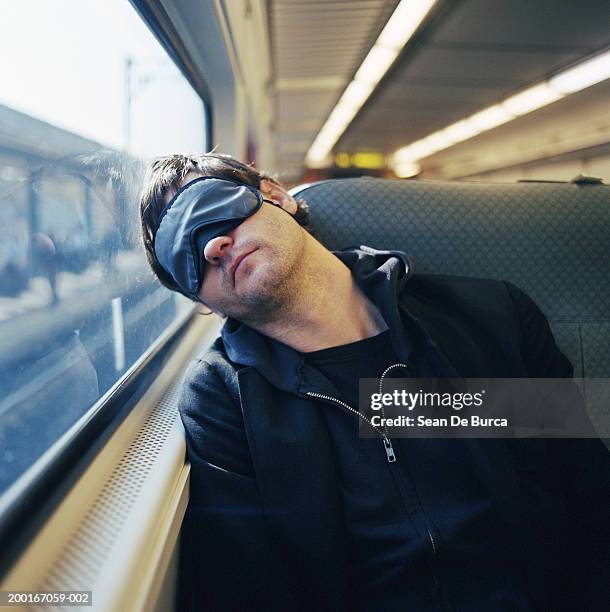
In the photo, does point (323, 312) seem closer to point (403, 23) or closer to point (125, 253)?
point (125, 253)

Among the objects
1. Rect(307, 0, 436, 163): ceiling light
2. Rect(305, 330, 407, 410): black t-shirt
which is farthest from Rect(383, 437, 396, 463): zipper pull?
Rect(307, 0, 436, 163): ceiling light

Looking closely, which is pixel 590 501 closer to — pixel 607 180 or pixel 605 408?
pixel 605 408

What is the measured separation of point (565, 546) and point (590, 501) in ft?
0.43

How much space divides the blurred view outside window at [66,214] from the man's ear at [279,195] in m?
0.39

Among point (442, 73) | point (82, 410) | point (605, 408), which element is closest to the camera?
point (82, 410)

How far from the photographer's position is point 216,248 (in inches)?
41.0

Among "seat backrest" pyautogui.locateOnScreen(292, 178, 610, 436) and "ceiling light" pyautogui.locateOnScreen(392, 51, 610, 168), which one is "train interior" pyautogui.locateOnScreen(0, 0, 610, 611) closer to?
"seat backrest" pyautogui.locateOnScreen(292, 178, 610, 436)

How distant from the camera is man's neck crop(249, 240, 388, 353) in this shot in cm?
113

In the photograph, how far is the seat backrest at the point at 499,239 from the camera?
134 centimetres

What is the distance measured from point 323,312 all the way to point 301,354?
12cm

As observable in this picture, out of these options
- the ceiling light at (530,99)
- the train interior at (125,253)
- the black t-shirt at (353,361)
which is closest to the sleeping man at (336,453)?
the black t-shirt at (353,361)

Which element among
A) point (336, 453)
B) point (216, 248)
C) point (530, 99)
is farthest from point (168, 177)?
point (530, 99)

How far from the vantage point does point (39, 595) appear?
1.86 feet

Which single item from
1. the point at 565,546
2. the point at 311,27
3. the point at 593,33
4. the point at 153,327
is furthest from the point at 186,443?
the point at 593,33
